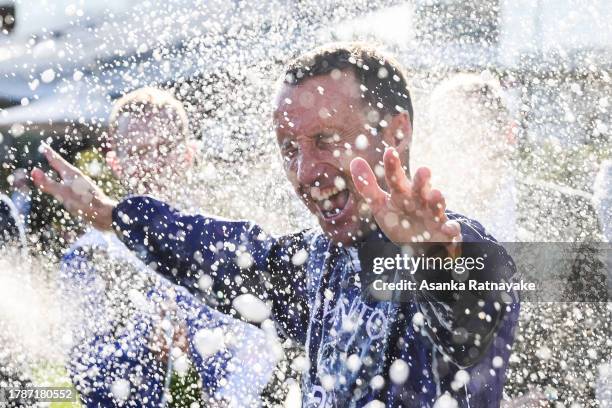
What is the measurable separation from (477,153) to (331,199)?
1.69 metres

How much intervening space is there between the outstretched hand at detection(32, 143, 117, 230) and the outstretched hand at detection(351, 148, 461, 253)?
1.16 m

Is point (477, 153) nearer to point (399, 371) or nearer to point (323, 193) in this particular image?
point (323, 193)

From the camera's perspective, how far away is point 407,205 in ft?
4.48

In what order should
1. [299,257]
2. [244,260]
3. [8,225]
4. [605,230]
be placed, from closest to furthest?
[299,257], [244,260], [605,230], [8,225]

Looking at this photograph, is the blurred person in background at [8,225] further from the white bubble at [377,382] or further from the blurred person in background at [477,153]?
the white bubble at [377,382]

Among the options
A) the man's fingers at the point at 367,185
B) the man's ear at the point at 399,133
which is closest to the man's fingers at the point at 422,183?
the man's fingers at the point at 367,185

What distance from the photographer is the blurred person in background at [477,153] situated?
10.8 ft

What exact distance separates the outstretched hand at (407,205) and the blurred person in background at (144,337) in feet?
4.77

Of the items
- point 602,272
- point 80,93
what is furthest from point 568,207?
point 80,93

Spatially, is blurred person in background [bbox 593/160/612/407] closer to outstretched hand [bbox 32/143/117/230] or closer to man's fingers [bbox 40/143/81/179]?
outstretched hand [bbox 32/143/117/230]

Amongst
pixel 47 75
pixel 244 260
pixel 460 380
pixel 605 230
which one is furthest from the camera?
pixel 47 75

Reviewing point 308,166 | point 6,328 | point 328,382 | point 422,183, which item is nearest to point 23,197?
point 6,328

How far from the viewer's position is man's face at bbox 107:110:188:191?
9.77 ft

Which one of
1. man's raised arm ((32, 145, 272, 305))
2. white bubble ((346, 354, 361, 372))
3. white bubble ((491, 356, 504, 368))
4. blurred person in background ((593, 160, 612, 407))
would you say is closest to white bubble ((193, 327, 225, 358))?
→ man's raised arm ((32, 145, 272, 305))
